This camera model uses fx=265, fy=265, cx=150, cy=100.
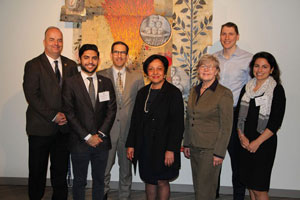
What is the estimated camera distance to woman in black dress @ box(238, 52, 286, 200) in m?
2.53

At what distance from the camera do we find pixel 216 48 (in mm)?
3883

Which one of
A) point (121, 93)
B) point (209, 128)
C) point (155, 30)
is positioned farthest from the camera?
point (155, 30)

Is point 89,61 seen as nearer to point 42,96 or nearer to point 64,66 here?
point 64,66

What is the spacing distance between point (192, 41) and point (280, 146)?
6.59 feet

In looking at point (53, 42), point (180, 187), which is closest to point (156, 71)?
point (53, 42)

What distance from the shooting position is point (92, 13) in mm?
3918

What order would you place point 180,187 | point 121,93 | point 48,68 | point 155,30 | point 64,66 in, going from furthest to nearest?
point 180,187 < point 155,30 < point 121,93 < point 64,66 < point 48,68

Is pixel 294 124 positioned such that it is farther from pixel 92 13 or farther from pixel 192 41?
pixel 92 13

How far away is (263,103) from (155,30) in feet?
6.45

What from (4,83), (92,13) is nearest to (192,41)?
(92,13)

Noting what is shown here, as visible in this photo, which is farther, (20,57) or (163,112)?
(20,57)

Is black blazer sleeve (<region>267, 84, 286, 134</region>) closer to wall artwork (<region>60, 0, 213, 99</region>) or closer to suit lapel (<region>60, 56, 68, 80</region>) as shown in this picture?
wall artwork (<region>60, 0, 213, 99</region>)

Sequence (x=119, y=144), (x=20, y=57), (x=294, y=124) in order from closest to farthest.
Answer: (x=119, y=144), (x=294, y=124), (x=20, y=57)

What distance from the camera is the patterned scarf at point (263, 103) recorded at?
255 cm
